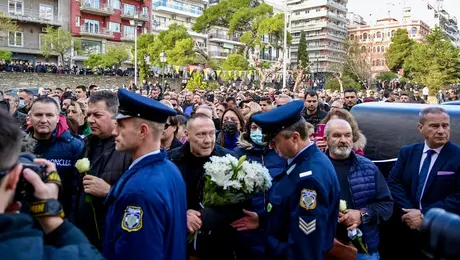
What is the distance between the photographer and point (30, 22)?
47375 mm

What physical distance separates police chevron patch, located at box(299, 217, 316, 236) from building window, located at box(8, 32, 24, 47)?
50.2m

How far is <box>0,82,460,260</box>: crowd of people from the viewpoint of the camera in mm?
2766

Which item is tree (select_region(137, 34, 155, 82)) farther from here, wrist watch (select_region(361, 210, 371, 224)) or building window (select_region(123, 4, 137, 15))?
wrist watch (select_region(361, 210, 371, 224))

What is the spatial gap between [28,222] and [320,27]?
101m

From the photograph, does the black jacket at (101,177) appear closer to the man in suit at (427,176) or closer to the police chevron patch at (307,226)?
the police chevron patch at (307,226)

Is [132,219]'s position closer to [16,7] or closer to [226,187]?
[226,187]

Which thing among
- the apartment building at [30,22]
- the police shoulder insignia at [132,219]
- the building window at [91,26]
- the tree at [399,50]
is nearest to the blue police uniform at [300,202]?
the police shoulder insignia at [132,219]

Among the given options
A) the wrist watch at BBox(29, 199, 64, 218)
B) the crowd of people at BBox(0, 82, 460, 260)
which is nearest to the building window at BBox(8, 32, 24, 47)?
the crowd of people at BBox(0, 82, 460, 260)

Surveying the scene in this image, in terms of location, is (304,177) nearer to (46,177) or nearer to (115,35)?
(46,177)

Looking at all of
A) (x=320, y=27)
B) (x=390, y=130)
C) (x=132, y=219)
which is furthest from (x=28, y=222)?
(x=320, y=27)

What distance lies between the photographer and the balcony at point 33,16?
1791 inches

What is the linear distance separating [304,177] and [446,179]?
Result: 1913mm

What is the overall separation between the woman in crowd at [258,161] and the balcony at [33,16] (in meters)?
46.8

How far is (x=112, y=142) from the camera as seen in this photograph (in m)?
4.41
